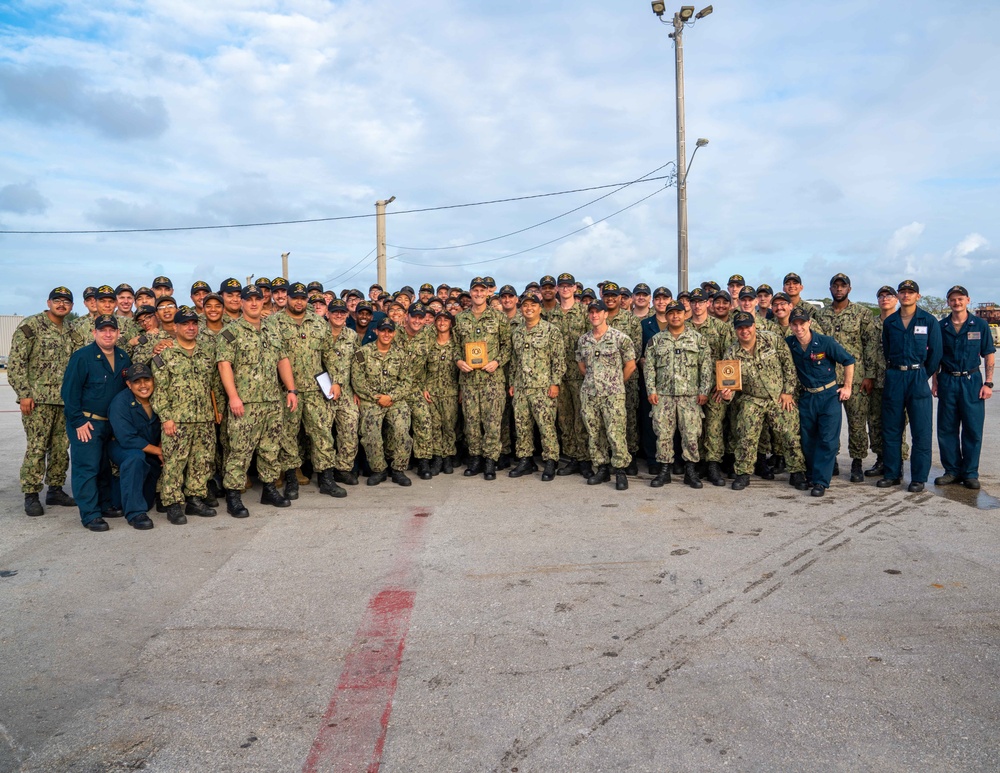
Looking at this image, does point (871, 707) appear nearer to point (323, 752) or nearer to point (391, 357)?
point (323, 752)

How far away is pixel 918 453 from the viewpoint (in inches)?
266

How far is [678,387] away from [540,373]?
4.67ft

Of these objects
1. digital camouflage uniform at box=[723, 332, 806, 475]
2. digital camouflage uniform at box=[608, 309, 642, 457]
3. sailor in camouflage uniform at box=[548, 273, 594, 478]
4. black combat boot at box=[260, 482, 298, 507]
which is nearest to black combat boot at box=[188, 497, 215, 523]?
black combat boot at box=[260, 482, 298, 507]

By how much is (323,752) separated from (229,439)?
4.03 meters

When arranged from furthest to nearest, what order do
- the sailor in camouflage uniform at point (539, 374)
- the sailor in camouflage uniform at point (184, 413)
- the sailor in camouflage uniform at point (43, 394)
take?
1. the sailor in camouflage uniform at point (539, 374)
2. the sailor in camouflage uniform at point (43, 394)
3. the sailor in camouflage uniform at point (184, 413)

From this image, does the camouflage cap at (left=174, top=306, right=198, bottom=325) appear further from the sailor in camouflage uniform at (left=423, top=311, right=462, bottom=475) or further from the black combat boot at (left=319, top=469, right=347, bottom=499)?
the sailor in camouflage uniform at (left=423, top=311, right=462, bottom=475)

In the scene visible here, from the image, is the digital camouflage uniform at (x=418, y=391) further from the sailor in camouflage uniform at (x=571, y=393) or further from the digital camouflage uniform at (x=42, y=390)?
the digital camouflage uniform at (x=42, y=390)

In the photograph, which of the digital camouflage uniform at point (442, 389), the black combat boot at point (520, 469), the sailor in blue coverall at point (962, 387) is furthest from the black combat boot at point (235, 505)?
the sailor in blue coverall at point (962, 387)

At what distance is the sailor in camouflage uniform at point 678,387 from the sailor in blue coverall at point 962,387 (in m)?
2.28

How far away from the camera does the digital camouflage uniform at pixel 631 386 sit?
25.4 feet

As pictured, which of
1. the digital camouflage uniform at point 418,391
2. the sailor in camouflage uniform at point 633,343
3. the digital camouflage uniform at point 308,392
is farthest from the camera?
the sailor in camouflage uniform at point 633,343

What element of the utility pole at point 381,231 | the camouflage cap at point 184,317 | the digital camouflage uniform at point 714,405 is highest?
the utility pole at point 381,231

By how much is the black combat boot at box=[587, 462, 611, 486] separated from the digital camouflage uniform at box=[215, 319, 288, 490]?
316 cm

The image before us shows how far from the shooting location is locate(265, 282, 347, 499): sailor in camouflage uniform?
684 centimetres
